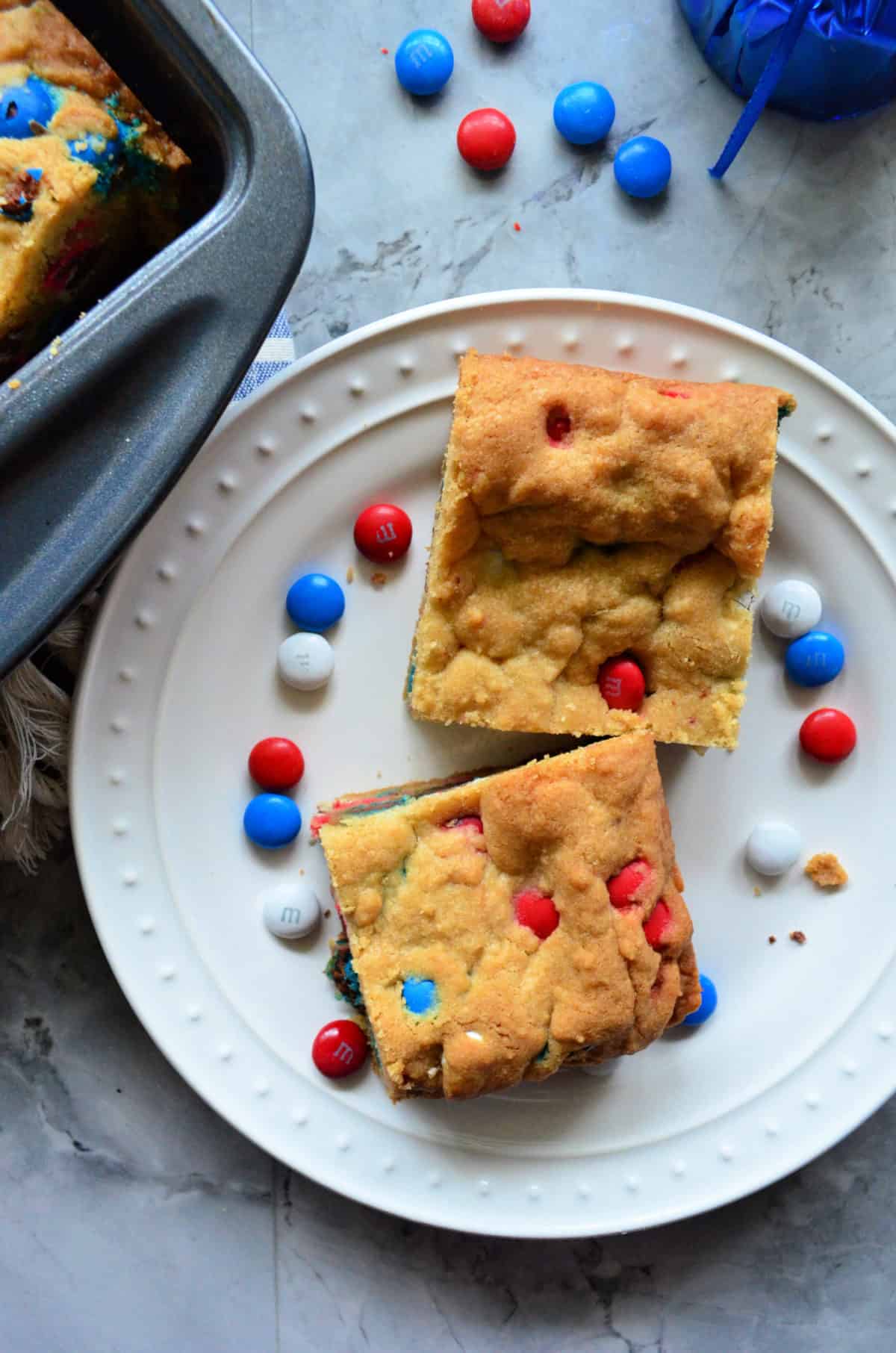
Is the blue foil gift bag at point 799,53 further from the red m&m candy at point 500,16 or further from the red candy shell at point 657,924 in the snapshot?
the red candy shell at point 657,924

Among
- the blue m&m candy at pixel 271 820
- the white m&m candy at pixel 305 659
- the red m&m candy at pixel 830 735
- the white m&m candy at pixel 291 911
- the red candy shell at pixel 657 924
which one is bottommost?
the red m&m candy at pixel 830 735

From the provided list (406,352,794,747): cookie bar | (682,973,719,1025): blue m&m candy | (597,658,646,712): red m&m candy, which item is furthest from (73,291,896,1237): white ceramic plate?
(597,658,646,712): red m&m candy

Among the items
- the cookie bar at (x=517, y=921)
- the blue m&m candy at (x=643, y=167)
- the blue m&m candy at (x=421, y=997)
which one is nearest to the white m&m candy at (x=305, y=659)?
the cookie bar at (x=517, y=921)

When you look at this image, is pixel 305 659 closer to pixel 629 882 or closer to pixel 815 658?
pixel 629 882

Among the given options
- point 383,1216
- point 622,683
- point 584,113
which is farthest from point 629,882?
point 584,113

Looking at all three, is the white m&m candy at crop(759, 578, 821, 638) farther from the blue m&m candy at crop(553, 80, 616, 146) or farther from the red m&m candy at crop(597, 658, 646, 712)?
the blue m&m candy at crop(553, 80, 616, 146)
